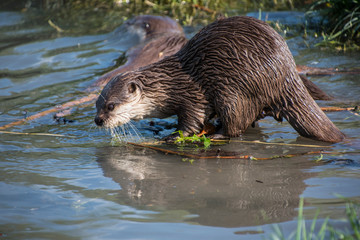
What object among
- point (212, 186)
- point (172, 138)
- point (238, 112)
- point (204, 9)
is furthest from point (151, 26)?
point (212, 186)

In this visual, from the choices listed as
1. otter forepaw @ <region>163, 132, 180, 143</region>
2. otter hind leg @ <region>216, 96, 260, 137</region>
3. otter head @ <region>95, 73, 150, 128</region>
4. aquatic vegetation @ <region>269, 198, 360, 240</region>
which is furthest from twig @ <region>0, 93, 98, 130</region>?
aquatic vegetation @ <region>269, 198, 360, 240</region>

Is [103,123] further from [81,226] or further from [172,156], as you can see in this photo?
[81,226]

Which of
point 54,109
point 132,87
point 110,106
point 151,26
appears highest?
point 151,26

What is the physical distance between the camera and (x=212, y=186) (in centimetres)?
248

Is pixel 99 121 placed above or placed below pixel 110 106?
below

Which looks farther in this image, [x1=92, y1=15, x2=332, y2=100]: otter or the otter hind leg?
[x1=92, y1=15, x2=332, y2=100]: otter

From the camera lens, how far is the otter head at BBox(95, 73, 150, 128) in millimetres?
3451

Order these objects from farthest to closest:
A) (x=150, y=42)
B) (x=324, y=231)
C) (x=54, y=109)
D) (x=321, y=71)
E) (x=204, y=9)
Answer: (x=204, y=9) < (x=150, y=42) < (x=321, y=71) < (x=54, y=109) < (x=324, y=231)

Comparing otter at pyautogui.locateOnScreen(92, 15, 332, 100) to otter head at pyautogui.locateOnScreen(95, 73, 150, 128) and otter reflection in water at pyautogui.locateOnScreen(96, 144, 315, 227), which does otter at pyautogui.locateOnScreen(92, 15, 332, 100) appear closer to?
otter head at pyautogui.locateOnScreen(95, 73, 150, 128)

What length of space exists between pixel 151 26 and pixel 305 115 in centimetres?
314

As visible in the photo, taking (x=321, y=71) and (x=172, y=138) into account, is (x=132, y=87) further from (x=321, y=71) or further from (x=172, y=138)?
(x=321, y=71)

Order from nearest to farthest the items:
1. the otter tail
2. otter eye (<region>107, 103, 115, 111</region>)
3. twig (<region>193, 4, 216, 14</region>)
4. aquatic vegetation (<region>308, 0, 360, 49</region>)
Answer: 1. the otter tail
2. otter eye (<region>107, 103, 115, 111</region>)
3. aquatic vegetation (<region>308, 0, 360, 49</region>)
4. twig (<region>193, 4, 216, 14</region>)

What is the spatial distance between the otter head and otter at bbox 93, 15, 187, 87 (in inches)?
50.4

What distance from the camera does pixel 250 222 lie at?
2025 millimetres
